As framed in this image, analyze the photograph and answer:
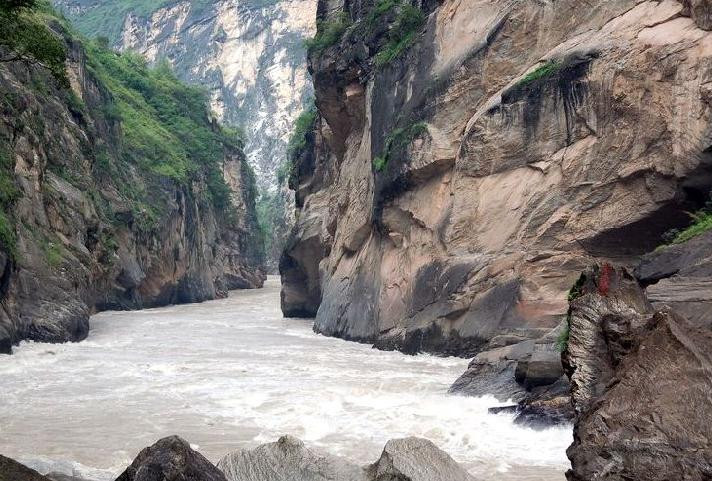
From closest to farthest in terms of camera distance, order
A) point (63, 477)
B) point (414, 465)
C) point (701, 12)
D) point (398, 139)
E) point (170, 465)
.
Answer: point (170, 465) → point (414, 465) → point (63, 477) → point (701, 12) → point (398, 139)

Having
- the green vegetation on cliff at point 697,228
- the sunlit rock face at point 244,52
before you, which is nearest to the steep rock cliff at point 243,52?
the sunlit rock face at point 244,52

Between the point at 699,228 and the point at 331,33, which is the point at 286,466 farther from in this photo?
the point at 331,33

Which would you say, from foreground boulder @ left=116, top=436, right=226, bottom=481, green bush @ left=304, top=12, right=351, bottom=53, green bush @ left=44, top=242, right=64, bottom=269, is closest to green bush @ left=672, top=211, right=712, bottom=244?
foreground boulder @ left=116, top=436, right=226, bottom=481

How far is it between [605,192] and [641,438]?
12.7 metres

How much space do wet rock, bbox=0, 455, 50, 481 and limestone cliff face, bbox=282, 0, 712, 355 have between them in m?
11.8

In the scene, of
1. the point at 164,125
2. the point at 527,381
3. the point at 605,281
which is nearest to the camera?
the point at 605,281

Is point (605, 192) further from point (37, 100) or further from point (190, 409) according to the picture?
point (37, 100)

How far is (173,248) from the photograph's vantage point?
48.6 meters

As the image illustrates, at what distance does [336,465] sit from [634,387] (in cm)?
267

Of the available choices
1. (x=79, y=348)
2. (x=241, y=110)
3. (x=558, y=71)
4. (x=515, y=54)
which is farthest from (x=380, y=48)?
(x=241, y=110)

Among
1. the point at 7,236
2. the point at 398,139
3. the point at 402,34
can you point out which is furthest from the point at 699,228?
the point at 7,236

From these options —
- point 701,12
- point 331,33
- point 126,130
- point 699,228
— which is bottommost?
point 699,228

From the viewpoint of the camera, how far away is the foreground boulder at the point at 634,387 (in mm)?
4531

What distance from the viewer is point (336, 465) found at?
634 centimetres
